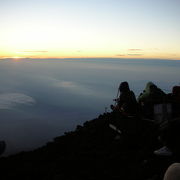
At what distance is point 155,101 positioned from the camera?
7.95m

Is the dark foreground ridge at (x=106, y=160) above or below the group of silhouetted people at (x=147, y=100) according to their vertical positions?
below

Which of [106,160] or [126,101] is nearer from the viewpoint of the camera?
[106,160]

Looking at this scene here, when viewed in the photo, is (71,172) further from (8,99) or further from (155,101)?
(8,99)

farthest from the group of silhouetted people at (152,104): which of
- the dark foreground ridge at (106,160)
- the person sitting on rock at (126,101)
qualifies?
the dark foreground ridge at (106,160)

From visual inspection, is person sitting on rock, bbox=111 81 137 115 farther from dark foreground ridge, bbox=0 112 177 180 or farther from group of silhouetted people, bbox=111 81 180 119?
dark foreground ridge, bbox=0 112 177 180

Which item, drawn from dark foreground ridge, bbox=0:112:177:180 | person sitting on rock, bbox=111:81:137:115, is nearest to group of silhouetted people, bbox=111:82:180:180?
person sitting on rock, bbox=111:81:137:115

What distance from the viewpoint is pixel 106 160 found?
780cm

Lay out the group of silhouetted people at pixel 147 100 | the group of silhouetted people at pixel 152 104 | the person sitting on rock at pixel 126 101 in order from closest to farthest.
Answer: the group of silhouetted people at pixel 152 104 < the group of silhouetted people at pixel 147 100 < the person sitting on rock at pixel 126 101

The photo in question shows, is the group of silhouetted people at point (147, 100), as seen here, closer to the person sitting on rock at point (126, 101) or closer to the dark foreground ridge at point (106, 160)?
the person sitting on rock at point (126, 101)

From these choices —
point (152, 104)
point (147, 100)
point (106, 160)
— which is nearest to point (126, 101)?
point (147, 100)

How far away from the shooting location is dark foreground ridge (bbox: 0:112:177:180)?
669 cm

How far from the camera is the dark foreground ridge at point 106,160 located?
669cm

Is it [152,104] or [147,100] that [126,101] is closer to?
[147,100]

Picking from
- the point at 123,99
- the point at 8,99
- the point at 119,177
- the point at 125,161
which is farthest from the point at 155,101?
the point at 8,99
